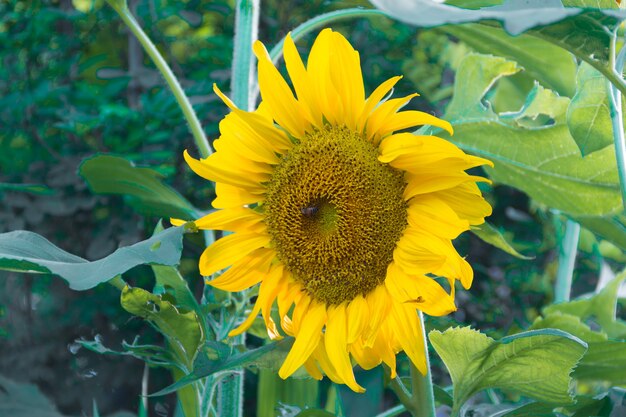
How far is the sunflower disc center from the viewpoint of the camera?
63 centimetres

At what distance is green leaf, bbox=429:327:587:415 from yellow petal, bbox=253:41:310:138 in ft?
0.64

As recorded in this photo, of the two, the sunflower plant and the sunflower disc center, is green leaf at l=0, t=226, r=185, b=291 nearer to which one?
the sunflower plant

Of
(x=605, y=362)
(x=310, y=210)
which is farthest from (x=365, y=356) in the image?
(x=605, y=362)

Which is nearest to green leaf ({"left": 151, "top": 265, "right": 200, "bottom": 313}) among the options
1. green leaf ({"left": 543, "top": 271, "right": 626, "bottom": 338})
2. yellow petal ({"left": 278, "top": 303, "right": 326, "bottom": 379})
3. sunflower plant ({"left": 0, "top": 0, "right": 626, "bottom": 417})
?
sunflower plant ({"left": 0, "top": 0, "right": 626, "bottom": 417})

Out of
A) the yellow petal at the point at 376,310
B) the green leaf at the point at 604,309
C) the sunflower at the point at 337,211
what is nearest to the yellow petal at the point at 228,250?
the sunflower at the point at 337,211

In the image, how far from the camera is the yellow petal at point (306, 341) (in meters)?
0.61

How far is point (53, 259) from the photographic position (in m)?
0.62

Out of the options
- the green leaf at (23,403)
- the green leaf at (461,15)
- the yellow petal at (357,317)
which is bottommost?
the green leaf at (23,403)

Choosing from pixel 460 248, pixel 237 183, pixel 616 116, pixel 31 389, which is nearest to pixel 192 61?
pixel 460 248

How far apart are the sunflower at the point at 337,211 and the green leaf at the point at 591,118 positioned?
0.12 meters

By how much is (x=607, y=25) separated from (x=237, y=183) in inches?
11.9

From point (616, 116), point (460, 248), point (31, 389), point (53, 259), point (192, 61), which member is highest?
point (616, 116)

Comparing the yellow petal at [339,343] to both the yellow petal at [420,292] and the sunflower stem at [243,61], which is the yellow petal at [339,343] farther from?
the sunflower stem at [243,61]

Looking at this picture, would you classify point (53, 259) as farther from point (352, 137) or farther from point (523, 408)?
point (523, 408)
